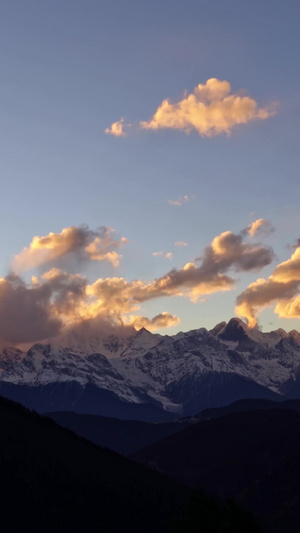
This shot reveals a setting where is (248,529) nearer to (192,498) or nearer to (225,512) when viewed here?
(225,512)

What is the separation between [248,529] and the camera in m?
83.0

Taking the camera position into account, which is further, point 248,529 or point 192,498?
point 192,498

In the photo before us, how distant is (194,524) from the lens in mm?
87500

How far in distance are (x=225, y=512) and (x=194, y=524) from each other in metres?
3.63

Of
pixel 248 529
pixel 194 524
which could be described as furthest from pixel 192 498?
pixel 248 529

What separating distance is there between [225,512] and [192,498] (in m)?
6.00

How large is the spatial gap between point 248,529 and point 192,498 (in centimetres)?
997

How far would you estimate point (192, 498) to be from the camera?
91.6 metres

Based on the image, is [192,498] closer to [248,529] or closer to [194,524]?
[194,524]

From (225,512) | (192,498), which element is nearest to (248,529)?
(225,512)

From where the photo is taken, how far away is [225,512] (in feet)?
284

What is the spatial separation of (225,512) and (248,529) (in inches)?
158
